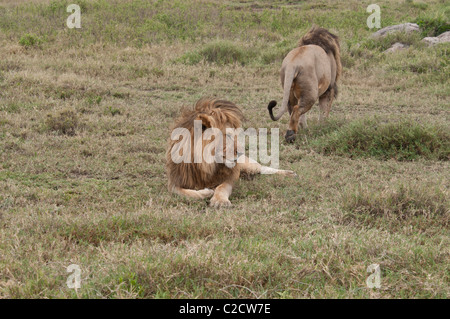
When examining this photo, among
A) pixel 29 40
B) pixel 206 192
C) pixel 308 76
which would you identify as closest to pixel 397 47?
pixel 308 76

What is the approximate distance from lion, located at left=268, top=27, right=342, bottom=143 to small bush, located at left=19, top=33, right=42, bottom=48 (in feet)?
28.4

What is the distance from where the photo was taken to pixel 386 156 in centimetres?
656

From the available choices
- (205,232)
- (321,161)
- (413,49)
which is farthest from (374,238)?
(413,49)

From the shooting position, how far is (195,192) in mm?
4816

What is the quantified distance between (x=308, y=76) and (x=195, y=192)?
3.20 meters

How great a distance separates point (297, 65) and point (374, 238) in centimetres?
423

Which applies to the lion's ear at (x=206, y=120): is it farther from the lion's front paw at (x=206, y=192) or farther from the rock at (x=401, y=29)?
the rock at (x=401, y=29)

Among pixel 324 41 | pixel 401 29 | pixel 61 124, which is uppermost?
pixel 401 29

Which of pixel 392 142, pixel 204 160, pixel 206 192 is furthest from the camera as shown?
pixel 392 142

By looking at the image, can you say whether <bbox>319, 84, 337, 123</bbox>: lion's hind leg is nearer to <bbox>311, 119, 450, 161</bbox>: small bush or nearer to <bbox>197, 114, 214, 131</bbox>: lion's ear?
<bbox>311, 119, 450, 161</bbox>: small bush

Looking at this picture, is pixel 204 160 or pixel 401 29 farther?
pixel 401 29

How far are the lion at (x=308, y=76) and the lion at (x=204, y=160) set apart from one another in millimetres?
1973

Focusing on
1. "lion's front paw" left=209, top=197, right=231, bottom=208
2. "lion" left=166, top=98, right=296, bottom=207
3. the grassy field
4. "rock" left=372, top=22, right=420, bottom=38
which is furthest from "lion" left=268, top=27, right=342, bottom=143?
"rock" left=372, top=22, right=420, bottom=38

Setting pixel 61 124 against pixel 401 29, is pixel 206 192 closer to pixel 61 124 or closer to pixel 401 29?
pixel 61 124
